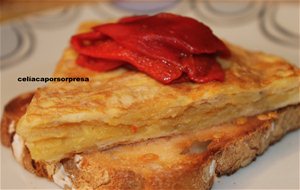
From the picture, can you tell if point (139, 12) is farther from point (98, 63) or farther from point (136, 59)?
point (136, 59)

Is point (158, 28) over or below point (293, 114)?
over

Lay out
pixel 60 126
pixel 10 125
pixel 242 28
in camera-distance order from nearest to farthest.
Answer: pixel 60 126 < pixel 10 125 < pixel 242 28

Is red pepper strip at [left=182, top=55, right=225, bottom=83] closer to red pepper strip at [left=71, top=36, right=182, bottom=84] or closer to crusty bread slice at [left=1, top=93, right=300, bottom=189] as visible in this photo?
red pepper strip at [left=71, top=36, right=182, bottom=84]

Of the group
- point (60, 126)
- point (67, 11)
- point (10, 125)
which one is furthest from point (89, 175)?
point (67, 11)

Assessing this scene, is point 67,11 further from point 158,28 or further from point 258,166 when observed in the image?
point 258,166

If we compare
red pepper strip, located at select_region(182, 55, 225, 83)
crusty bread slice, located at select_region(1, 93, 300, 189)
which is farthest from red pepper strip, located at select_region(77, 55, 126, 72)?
crusty bread slice, located at select_region(1, 93, 300, 189)

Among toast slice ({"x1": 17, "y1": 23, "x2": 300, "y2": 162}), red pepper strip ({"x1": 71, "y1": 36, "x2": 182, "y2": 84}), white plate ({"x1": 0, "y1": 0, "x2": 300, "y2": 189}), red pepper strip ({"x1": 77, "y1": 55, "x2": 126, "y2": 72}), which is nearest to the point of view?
toast slice ({"x1": 17, "y1": 23, "x2": 300, "y2": 162})

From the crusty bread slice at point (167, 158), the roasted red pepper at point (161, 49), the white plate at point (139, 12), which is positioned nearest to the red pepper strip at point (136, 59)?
the roasted red pepper at point (161, 49)
